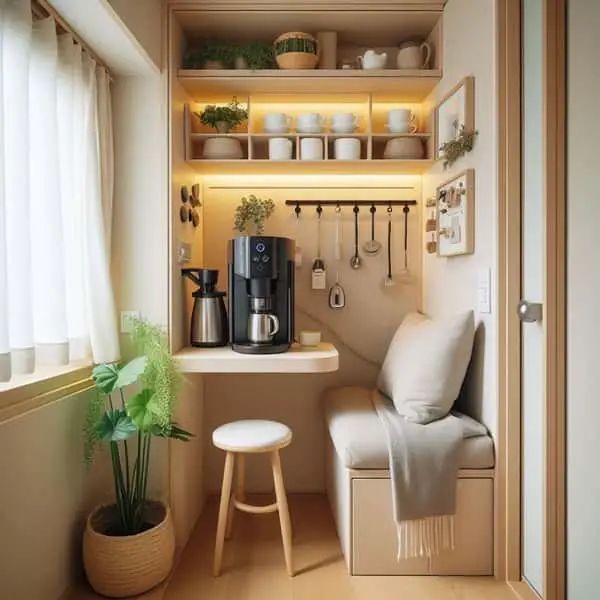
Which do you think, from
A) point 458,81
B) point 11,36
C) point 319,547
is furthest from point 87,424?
point 458,81

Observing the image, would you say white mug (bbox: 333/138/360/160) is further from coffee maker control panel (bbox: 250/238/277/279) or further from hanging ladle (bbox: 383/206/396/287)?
coffee maker control panel (bbox: 250/238/277/279)

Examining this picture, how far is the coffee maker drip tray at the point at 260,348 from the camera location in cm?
193

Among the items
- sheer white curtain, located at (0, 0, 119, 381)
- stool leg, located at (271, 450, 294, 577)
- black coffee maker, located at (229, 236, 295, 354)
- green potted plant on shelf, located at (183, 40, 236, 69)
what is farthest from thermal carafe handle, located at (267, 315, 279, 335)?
green potted plant on shelf, located at (183, 40, 236, 69)

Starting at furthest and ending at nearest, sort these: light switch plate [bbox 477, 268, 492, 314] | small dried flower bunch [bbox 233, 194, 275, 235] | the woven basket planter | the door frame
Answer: small dried flower bunch [bbox 233, 194, 275, 235] < light switch plate [bbox 477, 268, 492, 314] < the woven basket planter < the door frame

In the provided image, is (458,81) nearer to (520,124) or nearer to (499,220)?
(520,124)

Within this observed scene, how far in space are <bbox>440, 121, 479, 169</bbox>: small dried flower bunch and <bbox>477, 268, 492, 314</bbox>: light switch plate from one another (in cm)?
50

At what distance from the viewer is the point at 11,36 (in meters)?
1.33

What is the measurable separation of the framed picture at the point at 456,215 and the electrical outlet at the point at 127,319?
135 cm

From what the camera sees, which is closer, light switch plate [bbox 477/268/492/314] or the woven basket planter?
the woven basket planter

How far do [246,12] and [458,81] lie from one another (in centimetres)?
97

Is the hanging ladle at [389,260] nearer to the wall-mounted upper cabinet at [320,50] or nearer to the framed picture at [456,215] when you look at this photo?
the framed picture at [456,215]

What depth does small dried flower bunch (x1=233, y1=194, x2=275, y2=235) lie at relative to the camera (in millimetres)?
2404

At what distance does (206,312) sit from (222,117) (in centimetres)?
A: 93

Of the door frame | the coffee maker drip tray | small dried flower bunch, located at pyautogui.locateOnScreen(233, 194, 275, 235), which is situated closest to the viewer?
the door frame
